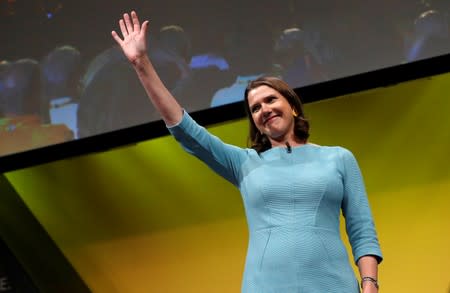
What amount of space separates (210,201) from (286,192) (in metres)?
1.85

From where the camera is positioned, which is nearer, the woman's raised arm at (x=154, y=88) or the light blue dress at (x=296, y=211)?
the light blue dress at (x=296, y=211)

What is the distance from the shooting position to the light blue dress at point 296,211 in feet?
3.98

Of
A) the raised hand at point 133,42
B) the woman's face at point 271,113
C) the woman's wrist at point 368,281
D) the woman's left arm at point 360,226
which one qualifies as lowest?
the woman's wrist at point 368,281

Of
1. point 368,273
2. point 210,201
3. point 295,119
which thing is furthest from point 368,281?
point 210,201

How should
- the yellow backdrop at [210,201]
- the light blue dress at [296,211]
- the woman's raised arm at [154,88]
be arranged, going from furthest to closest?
the yellow backdrop at [210,201] < the woman's raised arm at [154,88] < the light blue dress at [296,211]

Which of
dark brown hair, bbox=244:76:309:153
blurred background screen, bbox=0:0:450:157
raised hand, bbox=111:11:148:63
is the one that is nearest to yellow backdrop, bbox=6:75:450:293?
blurred background screen, bbox=0:0:450:157

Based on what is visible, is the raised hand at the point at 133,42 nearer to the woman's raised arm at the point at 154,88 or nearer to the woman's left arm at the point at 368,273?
the woman's raised arm at the point at 154,88

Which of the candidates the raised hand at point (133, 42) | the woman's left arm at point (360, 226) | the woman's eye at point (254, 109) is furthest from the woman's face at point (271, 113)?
the raised hand at point (133, 42)

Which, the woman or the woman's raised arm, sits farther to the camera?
the woman's raised arm

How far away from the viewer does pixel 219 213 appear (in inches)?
121

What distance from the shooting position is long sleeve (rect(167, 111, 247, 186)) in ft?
4.42

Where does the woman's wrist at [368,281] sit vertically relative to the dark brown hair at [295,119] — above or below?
below

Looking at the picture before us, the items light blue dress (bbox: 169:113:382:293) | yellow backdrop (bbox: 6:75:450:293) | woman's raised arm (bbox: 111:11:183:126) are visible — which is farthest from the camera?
yellow backdrop (bbox: 6:75:450:293)

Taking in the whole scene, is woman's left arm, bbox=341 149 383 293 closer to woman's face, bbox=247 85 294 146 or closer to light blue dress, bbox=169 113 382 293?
light blue dress, bbox=169 113 382 293
